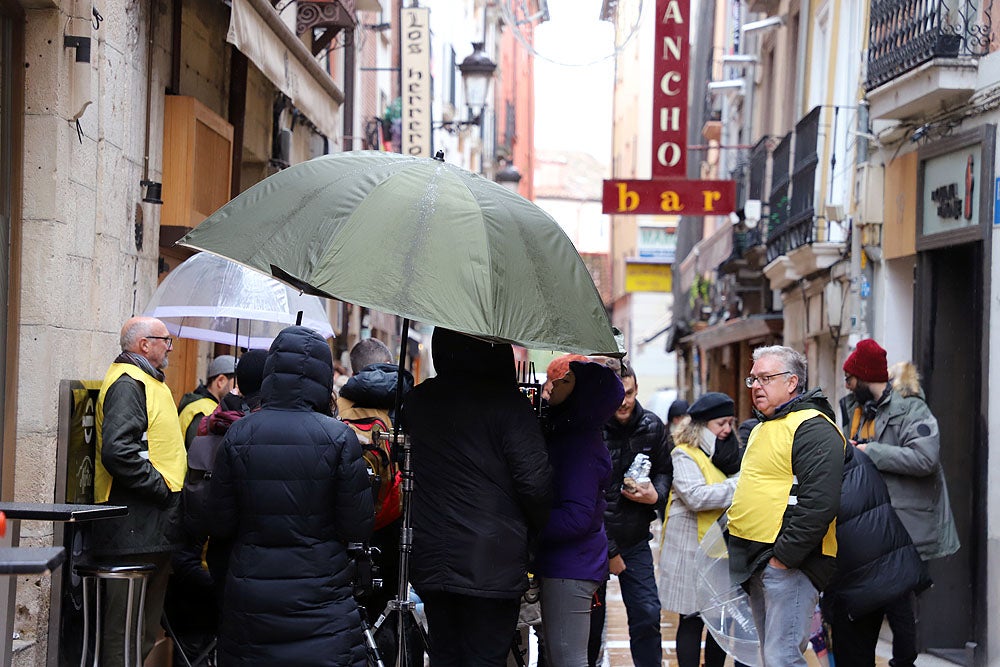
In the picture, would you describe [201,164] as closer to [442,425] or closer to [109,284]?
[109,284]

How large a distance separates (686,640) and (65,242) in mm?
3971

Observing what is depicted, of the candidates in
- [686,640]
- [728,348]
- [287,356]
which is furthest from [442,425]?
[728,348]

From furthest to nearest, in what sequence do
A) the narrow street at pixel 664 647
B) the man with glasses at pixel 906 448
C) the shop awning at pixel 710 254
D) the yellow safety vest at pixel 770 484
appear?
the shop awning at pixel 710 254, the narrow street at pixel 664 647, the man with glasses at pixel 906 448, the yellow safety vest at pixel 770 484

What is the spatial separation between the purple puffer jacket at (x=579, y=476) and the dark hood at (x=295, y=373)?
1.14 meters

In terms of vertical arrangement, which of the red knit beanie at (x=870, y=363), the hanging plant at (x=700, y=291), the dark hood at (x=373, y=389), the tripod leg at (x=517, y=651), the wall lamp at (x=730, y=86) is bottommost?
the tripod leg at (x=517, y=651)

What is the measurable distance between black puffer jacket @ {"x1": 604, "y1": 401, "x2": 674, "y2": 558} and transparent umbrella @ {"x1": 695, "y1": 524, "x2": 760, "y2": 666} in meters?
0.56

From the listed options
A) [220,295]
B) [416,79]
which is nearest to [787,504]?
[220,295]

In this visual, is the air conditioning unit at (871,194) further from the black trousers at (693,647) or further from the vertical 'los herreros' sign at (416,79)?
the vertical 'los herreros' sign at (416,79)

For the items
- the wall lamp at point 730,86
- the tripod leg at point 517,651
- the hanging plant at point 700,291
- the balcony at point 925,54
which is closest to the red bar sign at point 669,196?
the balcony at point 925,54

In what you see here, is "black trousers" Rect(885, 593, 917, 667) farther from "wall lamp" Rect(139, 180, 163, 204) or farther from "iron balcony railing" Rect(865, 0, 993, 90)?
"wall lamp" Rect(139, 180, 163, 204)

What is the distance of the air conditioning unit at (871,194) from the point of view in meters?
12.3

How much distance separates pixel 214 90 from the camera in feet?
35.5

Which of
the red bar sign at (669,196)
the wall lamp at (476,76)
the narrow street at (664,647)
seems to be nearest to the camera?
the narrow street at (664,647)

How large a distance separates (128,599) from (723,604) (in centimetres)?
289
